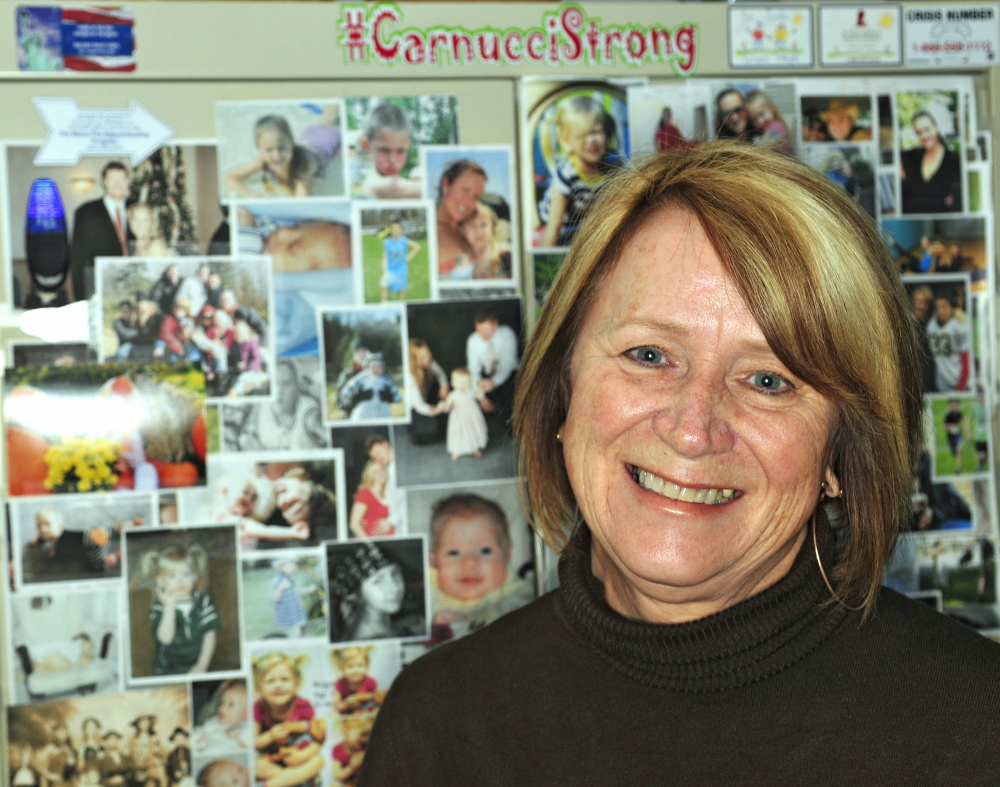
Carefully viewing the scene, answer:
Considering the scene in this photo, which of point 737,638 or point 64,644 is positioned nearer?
point 737,638

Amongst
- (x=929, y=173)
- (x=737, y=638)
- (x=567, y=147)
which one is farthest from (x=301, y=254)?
(x=929, y=173)

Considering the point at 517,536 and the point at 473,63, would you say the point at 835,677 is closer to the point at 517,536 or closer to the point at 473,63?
the point at 517,536

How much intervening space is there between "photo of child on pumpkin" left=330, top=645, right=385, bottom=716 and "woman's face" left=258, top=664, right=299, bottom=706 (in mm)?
50

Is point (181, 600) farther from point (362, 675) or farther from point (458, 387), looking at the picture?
point (458, 387)

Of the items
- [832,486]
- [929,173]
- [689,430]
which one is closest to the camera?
[689,430]

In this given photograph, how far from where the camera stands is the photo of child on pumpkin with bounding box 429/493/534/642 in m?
1.21

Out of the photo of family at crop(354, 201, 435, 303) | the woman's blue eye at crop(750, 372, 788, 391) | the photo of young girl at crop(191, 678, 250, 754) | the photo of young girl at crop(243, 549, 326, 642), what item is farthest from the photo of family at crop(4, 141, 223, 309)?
the woman's blue eye at crop(750, 372, 788, 391)

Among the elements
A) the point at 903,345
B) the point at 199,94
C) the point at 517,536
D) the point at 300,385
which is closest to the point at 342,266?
the point at 300,385

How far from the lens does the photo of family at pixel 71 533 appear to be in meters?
1.14

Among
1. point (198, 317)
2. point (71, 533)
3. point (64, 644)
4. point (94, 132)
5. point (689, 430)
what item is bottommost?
point (64, 644)

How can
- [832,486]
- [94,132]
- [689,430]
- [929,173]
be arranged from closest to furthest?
[689,430], [832,486], [94,132], [929,173]

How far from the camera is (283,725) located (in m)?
1.18

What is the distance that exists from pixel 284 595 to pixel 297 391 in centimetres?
24

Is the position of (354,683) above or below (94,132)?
below
